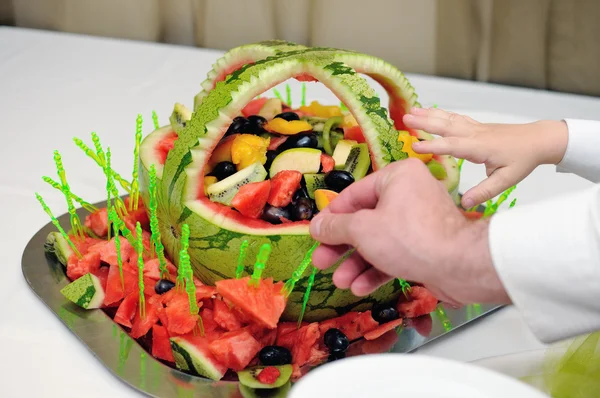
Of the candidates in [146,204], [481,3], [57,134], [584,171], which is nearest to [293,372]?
[146,204]

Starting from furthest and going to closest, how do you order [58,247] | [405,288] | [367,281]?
[58,247] < [405,288] < [367,281]

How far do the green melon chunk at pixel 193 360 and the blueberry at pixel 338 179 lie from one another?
338 millimetres

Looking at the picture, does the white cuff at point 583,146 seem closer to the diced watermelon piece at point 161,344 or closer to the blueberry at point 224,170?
the blueberry at point 224,170

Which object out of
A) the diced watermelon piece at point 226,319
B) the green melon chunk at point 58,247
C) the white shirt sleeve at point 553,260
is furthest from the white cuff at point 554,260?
the green melon chunk at point 58,247

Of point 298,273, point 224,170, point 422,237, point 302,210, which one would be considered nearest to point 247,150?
point 224,170

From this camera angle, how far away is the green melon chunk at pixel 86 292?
52.7 inches

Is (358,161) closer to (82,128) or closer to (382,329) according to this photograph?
(382,329)

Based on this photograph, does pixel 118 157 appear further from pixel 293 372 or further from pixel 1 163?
pixel 293 372

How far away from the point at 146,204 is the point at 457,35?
1.51 m

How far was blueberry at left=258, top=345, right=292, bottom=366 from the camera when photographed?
1.21m

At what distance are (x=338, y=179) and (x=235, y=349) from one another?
0.32 m

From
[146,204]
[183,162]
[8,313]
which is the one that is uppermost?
[183,162]

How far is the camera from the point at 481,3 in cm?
254

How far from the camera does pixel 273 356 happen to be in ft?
3.98
